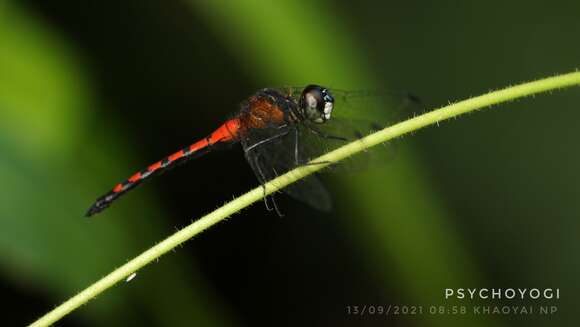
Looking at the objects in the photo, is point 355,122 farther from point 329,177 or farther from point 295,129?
point 329,177

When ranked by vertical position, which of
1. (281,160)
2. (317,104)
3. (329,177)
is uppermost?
(329,177)

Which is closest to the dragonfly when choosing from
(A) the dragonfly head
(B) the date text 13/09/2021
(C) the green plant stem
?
(A) the dragonfly head

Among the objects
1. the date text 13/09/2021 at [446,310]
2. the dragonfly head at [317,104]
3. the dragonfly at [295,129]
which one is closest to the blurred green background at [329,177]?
the date text 13/09/2021 at [446,310]

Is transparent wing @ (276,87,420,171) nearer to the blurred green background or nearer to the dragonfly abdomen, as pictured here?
the dragonfly abdomen

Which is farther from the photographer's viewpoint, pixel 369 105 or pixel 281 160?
pixel 369 105

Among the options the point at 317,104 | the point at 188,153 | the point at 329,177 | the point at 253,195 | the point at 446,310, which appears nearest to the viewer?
the point at 253,195

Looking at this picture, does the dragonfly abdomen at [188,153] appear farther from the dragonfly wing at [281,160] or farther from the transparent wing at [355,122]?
the transparent wing at [355,122]

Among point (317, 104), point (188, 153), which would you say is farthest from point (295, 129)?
point (188, 153)
